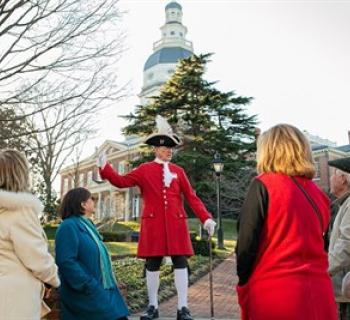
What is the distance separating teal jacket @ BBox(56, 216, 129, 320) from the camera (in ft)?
11.5

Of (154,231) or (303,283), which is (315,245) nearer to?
(303,283)

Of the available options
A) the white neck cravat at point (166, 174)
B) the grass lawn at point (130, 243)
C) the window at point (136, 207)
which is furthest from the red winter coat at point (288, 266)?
the window at point (136, 207)

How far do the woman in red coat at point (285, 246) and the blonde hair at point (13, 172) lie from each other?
1.51 m

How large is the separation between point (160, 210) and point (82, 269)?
5.19 feet

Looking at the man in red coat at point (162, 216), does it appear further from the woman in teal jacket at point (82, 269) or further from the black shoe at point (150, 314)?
the woman in teal jacket at point (82, 269)

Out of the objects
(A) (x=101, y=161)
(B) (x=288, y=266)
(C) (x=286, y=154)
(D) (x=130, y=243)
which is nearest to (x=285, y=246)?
(B) (x=288, y=266)

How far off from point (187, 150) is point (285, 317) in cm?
2356

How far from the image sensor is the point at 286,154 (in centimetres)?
265

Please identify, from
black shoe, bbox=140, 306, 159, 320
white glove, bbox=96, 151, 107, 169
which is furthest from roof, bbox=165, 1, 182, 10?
black shoe, bbox=140, 306, 159, 320

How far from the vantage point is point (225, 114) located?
2559 cm

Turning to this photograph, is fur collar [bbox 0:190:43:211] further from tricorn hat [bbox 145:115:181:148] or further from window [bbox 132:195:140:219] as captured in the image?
window [bbox 132:195:140:219]

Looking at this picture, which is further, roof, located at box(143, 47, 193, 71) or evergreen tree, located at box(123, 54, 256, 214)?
roof, located at box(143, 47, 193, 71)

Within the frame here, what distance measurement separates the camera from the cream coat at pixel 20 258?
2822mm

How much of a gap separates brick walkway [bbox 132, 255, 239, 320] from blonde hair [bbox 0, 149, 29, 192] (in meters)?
3.10
